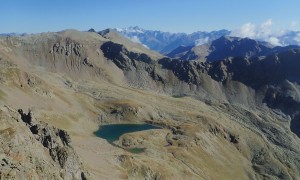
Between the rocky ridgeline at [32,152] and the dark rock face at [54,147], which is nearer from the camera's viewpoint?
the rocky ridgeline at [32,152]

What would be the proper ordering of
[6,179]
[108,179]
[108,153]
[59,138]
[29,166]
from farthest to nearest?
[108,153] → [108,179] → [59,138] → [29,166] → [6,179]

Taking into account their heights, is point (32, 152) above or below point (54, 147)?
above

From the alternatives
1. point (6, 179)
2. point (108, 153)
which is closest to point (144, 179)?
point (108, 153)

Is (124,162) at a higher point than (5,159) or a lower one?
lower

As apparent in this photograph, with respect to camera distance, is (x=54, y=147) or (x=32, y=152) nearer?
(x=32, y=152)

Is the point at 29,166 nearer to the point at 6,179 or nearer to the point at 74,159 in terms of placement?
the point at 6,179

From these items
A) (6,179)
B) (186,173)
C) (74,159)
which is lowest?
(186,173)

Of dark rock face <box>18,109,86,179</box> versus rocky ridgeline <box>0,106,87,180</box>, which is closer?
rocky ridgeline <box>0,106,87,180</box>

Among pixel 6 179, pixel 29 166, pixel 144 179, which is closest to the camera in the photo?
pixel 6 179
